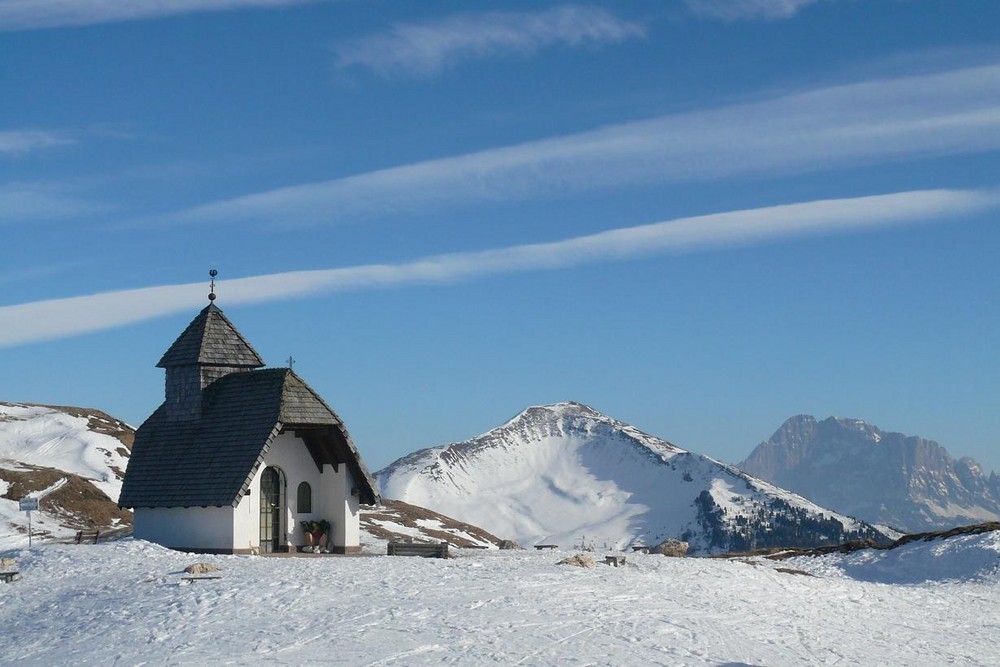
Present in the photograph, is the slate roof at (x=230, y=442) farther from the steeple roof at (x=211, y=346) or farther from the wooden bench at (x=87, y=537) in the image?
the wooden bench at (x=87, y=537)

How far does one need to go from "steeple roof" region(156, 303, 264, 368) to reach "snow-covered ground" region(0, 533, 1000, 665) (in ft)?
30.2

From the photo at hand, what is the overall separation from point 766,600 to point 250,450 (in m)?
18.9

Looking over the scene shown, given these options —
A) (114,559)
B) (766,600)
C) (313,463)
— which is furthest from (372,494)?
(766,600)

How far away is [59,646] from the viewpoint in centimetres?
2734

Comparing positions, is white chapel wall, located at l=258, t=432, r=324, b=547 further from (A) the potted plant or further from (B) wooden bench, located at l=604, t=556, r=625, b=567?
(B) wooden bench, located at l=604, t=556, r=625, b=567

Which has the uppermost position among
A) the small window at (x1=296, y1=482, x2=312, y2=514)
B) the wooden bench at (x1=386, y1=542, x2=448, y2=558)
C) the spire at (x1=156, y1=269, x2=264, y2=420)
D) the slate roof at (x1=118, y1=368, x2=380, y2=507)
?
the spire at (x1=156, y1=269, x2=264, y2=420)

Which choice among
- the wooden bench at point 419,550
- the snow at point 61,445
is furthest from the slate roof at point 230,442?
the snow at point 61,445

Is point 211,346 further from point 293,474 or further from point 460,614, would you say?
point 460,614

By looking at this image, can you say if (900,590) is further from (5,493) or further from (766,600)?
(5,493)

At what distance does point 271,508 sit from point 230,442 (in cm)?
307

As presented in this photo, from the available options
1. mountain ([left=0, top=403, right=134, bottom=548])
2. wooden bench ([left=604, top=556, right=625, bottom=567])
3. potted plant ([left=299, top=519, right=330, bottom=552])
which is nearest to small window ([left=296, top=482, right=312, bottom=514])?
potted plant ([left=299, top=519, right=330, bottom=552])

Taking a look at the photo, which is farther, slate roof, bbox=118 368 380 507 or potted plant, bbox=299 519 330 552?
potted plant, bbox=299 519 330 552

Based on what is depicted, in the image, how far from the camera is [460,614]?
2873 cm

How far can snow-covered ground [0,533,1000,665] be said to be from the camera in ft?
84.6
